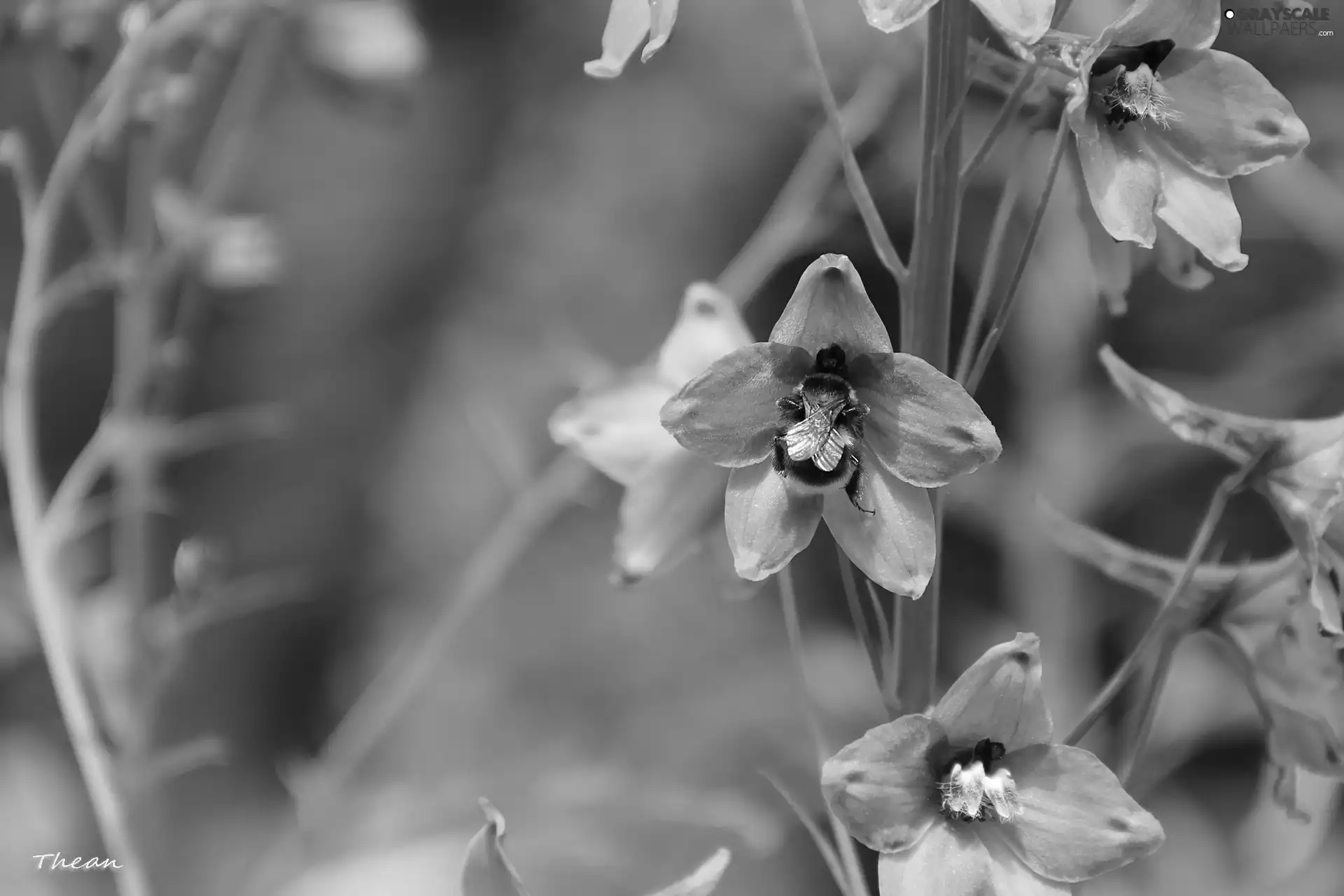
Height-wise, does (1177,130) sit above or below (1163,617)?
above

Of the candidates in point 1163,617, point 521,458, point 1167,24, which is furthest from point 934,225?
point 521,458

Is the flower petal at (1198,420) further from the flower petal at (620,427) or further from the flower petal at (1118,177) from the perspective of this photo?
the flower petal at (620,427)

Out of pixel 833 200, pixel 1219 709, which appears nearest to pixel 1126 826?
pixel 833 200

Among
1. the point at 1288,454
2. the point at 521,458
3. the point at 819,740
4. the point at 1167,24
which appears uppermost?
the point at 1167,24

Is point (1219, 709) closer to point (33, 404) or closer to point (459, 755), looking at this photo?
point (459, 755)

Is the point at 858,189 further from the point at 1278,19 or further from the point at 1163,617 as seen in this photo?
the point at 1278,19

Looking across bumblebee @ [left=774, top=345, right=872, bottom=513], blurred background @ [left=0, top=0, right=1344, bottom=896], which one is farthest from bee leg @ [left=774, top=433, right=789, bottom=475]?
blurred background @ [left=0, top=0, right=1344, bottom=896]
